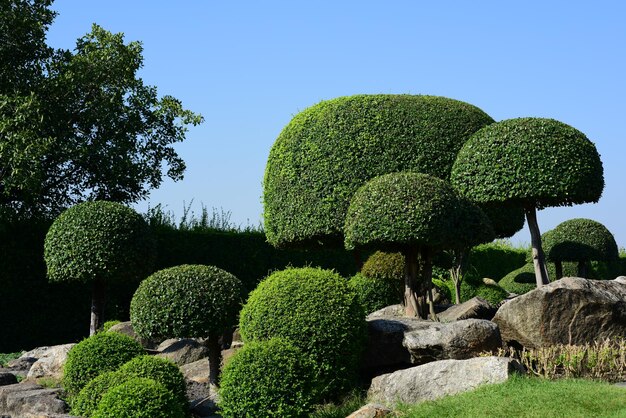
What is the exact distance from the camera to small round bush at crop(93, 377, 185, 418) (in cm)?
945

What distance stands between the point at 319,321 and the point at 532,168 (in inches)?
255

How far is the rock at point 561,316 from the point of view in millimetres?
11414

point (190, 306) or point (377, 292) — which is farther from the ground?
point (377, 292)

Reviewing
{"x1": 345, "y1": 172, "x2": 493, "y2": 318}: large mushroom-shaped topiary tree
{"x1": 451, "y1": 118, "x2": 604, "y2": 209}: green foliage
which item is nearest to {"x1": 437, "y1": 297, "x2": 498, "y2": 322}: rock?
{"x1": 345, "y1": 172, "x2": 493, "y2": 318}: large mushroom-shaped topiary tree

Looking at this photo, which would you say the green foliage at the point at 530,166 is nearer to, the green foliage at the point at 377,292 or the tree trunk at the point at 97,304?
the green foliage at the point at 377,292

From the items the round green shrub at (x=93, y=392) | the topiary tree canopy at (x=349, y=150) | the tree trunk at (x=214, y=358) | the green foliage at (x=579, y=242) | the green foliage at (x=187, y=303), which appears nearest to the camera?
the round green shrub at (x=93, y=392)

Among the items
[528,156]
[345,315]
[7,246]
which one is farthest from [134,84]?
[345,315]

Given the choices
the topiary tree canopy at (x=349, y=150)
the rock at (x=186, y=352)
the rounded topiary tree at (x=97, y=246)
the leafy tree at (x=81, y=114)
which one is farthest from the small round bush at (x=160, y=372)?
the leafy tree at (x=81, y=114)

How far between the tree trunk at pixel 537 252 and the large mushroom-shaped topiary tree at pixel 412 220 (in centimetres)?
236

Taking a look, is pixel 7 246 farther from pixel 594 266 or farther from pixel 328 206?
pixel 594 266

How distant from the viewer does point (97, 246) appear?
16.9 meters

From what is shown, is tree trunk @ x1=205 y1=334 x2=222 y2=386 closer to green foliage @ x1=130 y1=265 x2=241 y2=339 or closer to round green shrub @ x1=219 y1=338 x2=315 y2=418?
green foliage @ x1=130 y1=265 x2=241 y2=339

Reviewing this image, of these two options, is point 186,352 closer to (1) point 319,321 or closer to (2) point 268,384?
(1) point 319,321

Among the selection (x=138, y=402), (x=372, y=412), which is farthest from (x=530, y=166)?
(x=138, y=402)
